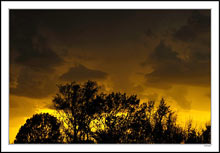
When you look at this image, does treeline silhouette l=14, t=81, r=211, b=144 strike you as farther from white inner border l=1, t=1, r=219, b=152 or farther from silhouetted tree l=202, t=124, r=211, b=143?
white inner border l=1, t=1, r=219, b=152

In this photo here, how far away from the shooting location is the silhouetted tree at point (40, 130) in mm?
4918

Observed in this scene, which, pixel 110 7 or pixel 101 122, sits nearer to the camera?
pixel 110 7

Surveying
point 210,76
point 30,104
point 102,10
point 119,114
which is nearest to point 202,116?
point 210,76

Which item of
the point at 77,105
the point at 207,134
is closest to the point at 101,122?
the point at 77,105

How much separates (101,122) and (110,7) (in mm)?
1378

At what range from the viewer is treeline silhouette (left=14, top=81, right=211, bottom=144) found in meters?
4.96

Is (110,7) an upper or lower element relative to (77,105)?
upper

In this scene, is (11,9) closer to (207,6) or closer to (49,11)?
(49,11)

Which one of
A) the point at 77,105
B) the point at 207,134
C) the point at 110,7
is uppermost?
the point at 110,7

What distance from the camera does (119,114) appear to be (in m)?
5.29

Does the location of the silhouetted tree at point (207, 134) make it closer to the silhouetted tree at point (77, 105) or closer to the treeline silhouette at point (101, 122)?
the treeline silhouette at point (101, 122)

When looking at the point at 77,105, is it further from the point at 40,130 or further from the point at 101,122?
the point at 40,130

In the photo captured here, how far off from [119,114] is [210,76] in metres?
1.19

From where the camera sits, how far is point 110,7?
497 cm
